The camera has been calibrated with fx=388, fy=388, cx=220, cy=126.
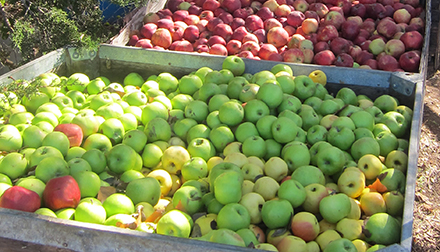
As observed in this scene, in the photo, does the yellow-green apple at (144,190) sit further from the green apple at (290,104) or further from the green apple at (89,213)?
the green apple at (290,104)

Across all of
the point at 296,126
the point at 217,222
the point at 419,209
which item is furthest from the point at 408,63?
the point at 217,222

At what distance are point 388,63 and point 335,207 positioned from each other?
7.72 ft

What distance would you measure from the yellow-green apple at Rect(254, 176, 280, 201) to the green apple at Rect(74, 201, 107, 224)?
0.87 metres

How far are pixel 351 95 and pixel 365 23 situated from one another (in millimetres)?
1715

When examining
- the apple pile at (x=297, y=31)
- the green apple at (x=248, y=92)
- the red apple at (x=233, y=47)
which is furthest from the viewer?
the red apple at (x=233, y=47)

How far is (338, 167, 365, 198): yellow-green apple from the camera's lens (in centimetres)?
227

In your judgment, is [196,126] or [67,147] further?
[196,126]

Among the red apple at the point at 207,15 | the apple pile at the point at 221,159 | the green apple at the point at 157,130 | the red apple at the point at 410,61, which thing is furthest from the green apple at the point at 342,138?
the red apple at the point at 207,15

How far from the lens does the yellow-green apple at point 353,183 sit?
227cm

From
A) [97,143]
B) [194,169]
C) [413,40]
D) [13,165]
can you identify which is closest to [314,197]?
[194,169]

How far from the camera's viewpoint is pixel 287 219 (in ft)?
6.71

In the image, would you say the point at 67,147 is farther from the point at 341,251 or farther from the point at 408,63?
the point at 408,63

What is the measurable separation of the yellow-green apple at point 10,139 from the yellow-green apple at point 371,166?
7.27ft

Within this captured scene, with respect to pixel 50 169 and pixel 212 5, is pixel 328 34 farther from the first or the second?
pixel 50 169
